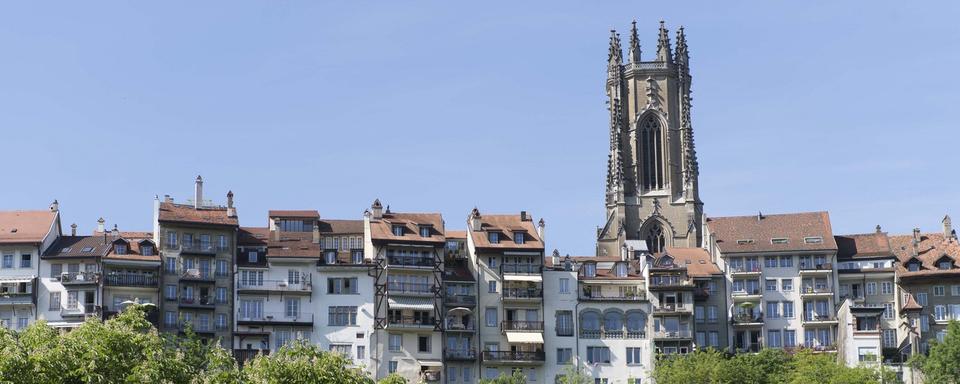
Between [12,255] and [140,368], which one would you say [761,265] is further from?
[140,368]

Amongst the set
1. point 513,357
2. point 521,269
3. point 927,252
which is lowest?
point 513,357

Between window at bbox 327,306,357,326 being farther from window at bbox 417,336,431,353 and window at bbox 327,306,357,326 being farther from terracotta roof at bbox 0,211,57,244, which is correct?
terracotta roof at bbox 0,211,57,244

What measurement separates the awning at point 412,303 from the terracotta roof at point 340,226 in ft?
23.3

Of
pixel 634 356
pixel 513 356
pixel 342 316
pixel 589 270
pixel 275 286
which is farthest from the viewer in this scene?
pixel 589 270

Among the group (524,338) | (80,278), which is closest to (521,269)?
(524,338)

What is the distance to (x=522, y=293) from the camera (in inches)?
6088

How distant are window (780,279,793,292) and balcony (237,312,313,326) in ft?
131

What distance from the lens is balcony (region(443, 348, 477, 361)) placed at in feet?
497


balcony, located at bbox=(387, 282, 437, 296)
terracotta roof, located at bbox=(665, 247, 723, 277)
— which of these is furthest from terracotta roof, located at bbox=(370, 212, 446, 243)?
terracotta roof, located at bbox=(665, 247, 723, 277)

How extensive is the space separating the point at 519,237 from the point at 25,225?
128 feet

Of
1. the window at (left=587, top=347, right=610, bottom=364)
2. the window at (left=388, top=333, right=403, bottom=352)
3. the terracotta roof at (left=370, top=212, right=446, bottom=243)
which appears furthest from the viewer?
the window at (left=587, top=347, right=610, bottom=364)

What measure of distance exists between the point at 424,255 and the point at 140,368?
60.3 metres

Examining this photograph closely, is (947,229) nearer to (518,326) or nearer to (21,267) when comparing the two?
(518,326)

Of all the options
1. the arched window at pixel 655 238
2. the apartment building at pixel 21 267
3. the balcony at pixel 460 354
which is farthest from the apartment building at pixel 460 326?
the arched window at pixel 655 238
